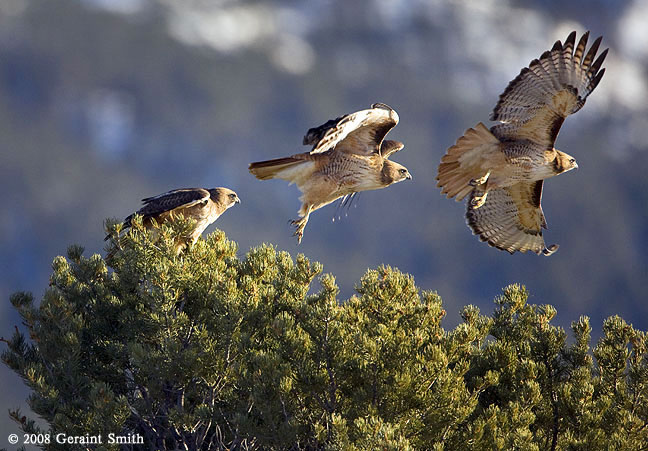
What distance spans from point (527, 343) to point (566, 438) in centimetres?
147

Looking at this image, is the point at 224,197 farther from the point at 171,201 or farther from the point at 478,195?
the point at 478,195

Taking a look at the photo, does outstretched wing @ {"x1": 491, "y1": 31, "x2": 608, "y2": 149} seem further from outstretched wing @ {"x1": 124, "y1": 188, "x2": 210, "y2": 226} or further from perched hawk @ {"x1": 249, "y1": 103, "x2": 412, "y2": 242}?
outstretched wing @ {"x1": 124, "y1": 188, "x2": 210, "y2": 226}

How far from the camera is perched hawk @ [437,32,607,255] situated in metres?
9.81

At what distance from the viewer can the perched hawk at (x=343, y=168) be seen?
348 inches

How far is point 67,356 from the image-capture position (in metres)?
8.72

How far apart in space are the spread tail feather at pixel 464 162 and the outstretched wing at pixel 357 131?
1.36 metres

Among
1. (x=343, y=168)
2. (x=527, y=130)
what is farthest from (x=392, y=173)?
(x=527, y=130)

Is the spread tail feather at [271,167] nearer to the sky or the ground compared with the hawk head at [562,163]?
nearer to the ground

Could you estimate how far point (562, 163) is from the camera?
10.3 m

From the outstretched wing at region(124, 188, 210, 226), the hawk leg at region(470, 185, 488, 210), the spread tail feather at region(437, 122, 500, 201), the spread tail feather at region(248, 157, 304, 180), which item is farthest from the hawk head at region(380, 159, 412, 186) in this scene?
the outstretched wing at region(124, 188, 210, 226)

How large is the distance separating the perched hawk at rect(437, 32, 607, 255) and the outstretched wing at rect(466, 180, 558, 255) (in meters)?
1.21

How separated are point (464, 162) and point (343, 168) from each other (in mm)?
2028

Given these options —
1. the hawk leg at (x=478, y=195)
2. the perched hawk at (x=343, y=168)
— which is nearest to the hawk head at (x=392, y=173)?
the perched hawk at (x=343, y=168)

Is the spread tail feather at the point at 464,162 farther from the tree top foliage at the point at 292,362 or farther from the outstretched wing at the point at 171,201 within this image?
the outstretched wing at the point at 171,201
